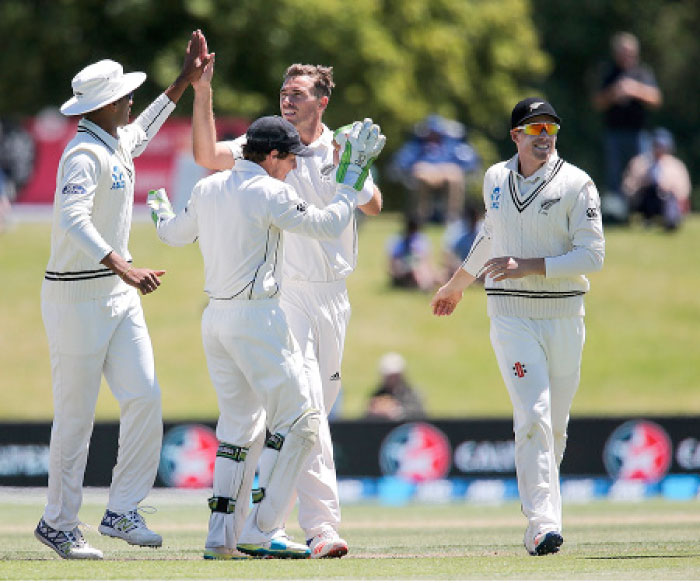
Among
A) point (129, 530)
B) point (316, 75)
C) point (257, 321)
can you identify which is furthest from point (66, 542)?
point (316, 75)

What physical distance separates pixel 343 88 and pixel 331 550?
26.9 meters

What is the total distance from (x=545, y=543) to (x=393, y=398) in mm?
8016

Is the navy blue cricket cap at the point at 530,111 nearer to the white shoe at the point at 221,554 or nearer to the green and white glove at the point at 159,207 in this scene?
the green and white glove at the point at 159,207

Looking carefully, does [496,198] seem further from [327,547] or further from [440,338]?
[440,338]

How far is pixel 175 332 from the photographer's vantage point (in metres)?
20.0

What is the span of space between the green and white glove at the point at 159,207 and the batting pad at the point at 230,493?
1.18 meters

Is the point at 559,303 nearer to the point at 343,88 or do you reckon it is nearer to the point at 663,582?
the point at 663,582

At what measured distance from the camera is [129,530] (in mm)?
6832

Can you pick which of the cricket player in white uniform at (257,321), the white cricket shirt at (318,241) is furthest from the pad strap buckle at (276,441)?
the white cricket shirt at (318,241)

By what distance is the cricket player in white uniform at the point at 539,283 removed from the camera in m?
7.04

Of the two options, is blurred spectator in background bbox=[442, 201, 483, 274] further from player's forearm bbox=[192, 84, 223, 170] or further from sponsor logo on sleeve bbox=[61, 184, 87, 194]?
sponsor logo on sleeve bbox=[61, 184, 87, 194]

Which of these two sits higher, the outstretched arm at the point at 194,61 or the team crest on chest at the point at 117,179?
the outstretched arm at the point at 194,61

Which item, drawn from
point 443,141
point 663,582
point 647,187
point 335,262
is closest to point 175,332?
point 443,141

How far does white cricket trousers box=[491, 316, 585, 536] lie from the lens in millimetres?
7023
